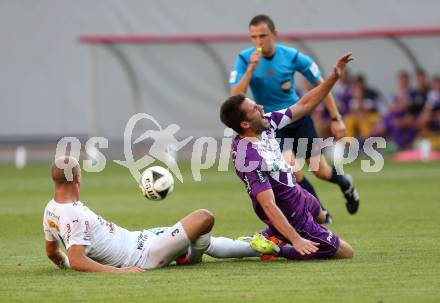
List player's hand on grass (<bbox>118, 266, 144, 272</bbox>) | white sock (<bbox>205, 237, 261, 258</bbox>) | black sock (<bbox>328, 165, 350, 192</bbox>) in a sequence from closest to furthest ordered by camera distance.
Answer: player's hand on grass (<bbox>118, 266, 144, 272</bbox>) → white sock (<bbox>205, 237, 261, 258</bbox>) → black sock (<bbox>328, 165, 350, 192</bbox>)

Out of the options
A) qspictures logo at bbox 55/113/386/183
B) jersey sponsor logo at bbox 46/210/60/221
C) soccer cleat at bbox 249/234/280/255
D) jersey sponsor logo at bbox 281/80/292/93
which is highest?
jersey sponsor logo at bbox 281/80/292/93

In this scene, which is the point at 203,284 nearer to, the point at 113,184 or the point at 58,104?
the point at 113,184

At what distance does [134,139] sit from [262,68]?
13.6 m

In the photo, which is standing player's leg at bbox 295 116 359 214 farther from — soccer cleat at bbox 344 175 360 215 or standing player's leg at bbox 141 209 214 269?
standing player's leg at bbox 141 209 214 269

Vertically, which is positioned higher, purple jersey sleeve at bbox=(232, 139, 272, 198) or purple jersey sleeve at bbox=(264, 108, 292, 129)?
purple jersey sleeve at bbox=(264, 108, 292, 129)

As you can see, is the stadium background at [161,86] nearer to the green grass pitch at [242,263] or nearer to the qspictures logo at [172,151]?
the green grass pitch at [242,263]

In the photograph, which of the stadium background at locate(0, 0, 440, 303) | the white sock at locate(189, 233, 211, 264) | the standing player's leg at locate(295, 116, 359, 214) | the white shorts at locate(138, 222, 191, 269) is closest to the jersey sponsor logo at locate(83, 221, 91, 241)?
the white shorts at locate(138, 222, 191, 269)

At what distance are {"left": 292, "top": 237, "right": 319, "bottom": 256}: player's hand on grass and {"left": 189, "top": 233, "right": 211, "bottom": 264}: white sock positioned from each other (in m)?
0.76

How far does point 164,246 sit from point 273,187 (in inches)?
42.5

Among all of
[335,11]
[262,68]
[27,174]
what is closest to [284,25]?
[335,11]

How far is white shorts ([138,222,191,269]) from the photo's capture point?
8875mm

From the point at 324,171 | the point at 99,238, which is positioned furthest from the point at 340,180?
the point at 99,238

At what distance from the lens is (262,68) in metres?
12.8

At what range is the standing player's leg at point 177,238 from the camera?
8875 mm
